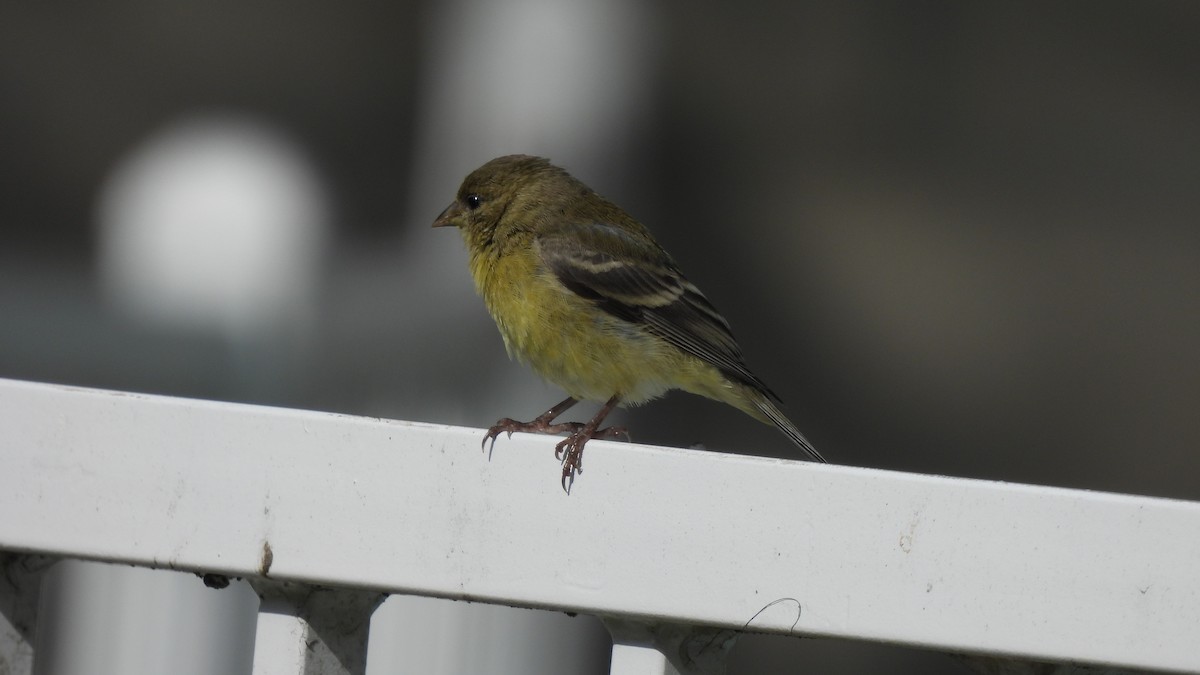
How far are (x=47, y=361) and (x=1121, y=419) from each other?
21.1 ft

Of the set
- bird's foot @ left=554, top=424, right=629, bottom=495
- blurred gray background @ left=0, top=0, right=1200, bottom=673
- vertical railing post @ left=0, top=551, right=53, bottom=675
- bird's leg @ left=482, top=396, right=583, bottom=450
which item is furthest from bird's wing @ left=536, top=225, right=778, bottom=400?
blurred gray background @ left=0, top=0, right=1200, bottom=673

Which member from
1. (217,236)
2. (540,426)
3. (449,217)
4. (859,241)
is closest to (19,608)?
(540,426)

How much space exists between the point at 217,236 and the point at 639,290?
4.62m

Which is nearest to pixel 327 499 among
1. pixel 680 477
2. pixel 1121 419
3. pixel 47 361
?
pixel 680 477

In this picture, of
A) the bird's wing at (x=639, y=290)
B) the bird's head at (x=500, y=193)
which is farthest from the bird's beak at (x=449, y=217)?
the bird's wing at (x=639, y=290)

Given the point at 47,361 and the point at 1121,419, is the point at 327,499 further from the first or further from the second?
the point at 1121,419

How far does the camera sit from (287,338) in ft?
26.2

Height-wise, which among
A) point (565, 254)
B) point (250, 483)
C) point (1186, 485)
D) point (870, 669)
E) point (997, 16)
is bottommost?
point (870, 669)

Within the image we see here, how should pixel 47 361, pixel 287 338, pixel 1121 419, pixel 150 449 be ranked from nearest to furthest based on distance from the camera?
1. pixel 150 449
2. pixel 47 361
3. pixel 287 338
4. pixel 1121 419

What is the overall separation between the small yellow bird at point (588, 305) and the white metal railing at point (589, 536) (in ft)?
5.09

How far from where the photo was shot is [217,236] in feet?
27.3

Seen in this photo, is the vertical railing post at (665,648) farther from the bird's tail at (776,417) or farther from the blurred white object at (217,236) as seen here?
the blurred white object at (217,236)

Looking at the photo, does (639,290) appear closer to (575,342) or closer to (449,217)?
(575,342)

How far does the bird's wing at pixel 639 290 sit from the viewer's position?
427cm
